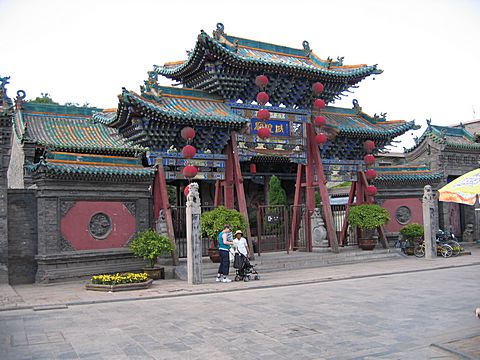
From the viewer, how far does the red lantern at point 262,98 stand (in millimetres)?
18312

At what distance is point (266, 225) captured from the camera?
2209 cm

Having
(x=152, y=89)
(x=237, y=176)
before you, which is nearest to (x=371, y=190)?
(x=237, y=176)

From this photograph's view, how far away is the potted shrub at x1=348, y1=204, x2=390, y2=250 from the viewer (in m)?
19.2

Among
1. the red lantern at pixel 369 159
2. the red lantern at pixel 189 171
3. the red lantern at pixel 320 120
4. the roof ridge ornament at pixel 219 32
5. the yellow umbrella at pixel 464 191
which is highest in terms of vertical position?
the roof ridge ornament at pixel 219 32

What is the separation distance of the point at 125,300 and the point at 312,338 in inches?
219

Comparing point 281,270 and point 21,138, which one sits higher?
point 21,138

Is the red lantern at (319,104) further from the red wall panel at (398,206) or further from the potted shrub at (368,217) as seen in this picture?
the red wall panel at (398,206)

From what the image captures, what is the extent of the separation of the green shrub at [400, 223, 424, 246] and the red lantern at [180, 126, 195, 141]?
31.8ft

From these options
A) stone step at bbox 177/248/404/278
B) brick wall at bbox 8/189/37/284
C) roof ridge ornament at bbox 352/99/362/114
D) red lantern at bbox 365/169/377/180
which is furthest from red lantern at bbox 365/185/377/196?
brick wall at bbox 8/189/37/284

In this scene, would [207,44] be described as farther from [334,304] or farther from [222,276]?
[334,304]

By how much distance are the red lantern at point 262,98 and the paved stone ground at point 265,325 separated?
7.81 meters

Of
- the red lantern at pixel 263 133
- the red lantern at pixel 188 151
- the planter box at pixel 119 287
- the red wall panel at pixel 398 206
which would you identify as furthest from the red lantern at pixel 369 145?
the planter box at pixel 119 287

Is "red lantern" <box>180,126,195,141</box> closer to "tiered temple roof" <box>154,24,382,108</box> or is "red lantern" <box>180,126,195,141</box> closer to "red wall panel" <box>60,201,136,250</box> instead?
"tiered temple roof" <box>154,24,382,108</box>

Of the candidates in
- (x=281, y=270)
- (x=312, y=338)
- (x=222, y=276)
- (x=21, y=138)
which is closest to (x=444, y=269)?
(x=281, y=270)
